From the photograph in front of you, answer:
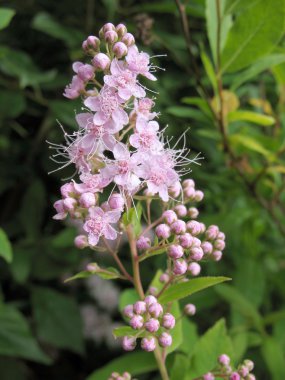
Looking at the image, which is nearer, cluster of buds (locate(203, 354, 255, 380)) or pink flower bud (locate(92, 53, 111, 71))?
pink flower bud (locate(92, 53, 111, 71))

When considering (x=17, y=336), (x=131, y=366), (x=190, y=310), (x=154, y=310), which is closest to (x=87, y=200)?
(x=154, y=310)

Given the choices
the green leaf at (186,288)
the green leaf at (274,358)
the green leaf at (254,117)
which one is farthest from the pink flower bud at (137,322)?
the green leaf at (274,358)

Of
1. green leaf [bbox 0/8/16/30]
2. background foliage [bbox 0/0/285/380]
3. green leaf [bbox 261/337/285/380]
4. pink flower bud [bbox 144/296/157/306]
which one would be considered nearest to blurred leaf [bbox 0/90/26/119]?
background foliage [bbox 0/0/285/380]

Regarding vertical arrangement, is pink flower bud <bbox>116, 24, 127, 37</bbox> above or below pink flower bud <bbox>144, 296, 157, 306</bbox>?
above

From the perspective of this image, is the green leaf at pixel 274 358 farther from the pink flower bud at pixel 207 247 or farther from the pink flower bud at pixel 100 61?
the pink flower bud at pixel 100 61

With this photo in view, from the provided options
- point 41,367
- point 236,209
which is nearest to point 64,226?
point 41,367

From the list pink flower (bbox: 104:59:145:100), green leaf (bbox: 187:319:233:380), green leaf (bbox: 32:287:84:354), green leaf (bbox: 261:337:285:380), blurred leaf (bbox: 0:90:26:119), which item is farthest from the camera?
green leaf (bbox: 32:287:84:354)

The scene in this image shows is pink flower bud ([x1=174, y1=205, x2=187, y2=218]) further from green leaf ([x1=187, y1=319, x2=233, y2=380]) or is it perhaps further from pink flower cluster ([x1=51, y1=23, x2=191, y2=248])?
green leaf ([x1=187, y1=319, x2=233, y2=380])
